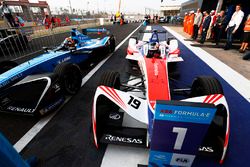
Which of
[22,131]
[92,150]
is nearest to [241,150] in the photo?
[92,150]

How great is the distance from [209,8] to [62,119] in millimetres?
14285

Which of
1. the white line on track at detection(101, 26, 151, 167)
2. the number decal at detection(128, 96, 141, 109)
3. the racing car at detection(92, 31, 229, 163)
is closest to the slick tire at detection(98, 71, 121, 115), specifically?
the racing car at detection(92, 31, 229, 163)

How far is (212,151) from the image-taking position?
1452 millimetres

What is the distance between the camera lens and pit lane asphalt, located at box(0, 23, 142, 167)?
1683 millimetres

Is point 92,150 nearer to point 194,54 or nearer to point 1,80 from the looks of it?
point 1,80

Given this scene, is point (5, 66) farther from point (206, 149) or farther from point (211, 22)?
point (211, 22)

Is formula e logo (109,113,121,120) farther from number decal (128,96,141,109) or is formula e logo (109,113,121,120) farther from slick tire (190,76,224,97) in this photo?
slick tire (190,76,224,97)

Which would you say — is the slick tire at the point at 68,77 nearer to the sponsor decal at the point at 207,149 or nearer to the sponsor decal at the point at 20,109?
the sponsor decal at the point at 20,109

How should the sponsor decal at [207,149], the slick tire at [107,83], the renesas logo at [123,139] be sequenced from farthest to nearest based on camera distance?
the slick tire at [107,83], the renesas logo at [123,139], the sponsor decal at [207,149]

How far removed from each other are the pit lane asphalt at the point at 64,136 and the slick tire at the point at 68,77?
24cm

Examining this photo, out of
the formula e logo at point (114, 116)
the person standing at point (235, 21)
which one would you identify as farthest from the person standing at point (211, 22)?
the formula e logo at point (114, 116)

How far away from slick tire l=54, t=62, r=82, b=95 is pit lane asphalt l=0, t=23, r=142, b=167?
0.79 feet

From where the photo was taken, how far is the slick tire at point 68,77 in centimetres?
249

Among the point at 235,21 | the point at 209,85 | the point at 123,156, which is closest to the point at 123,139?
the point at 123,156
